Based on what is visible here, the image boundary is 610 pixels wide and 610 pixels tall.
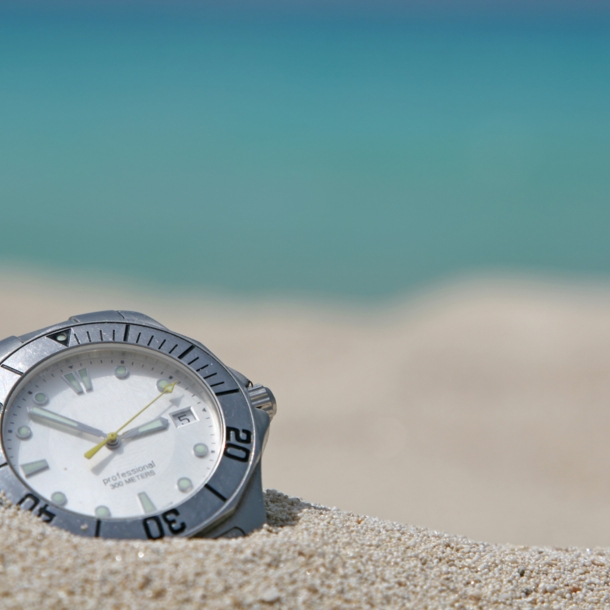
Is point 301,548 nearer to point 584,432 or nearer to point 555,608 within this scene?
point 555,608

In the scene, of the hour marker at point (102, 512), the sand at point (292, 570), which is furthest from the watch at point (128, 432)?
the sand at point (292, 570)

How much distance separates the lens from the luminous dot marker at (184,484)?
82.6 inches

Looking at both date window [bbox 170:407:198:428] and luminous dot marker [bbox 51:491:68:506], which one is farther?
date window [bbox 170:407:198:428]

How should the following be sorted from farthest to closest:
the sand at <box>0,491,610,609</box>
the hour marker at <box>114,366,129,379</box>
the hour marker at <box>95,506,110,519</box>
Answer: the hour marker at <box>114,366,129,379</box> → the hour marker at <box>95,506,110,519</box> → the sand at <box>0,491,610,609</box>

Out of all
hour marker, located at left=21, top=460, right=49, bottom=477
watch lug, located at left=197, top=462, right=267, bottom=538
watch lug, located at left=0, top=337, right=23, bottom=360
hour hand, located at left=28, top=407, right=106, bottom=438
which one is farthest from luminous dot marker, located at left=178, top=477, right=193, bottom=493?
watch lug, located at left=0, top=337, right=23, bottom=360

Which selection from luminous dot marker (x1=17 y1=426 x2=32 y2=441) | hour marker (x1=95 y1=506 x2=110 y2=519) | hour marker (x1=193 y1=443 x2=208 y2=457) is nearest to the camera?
hour marker (x1=95 y1=506 x2=110 y2=519)

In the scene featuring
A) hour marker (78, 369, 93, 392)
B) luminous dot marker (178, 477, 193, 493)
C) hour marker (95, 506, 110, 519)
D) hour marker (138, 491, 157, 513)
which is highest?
hour marker (78, 369, 93, 392)

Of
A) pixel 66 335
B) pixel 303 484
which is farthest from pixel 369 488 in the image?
pixel 66 335

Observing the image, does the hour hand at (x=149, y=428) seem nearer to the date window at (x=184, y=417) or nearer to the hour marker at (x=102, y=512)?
the date window at (x=184, y=417)

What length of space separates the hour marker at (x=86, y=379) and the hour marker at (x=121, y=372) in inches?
3.4

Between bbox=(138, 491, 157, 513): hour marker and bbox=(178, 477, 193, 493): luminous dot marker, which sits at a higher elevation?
bbox=(178, 477, 193, 493): luminous dot marker

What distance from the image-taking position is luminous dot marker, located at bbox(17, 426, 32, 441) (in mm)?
2096

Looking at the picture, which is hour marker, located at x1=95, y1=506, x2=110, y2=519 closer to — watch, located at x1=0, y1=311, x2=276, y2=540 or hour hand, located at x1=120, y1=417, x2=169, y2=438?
watch, located at x1=0, y1=311, x2=276, y2=540

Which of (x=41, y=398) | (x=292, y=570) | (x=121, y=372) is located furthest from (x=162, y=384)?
(x=292, y=570)
